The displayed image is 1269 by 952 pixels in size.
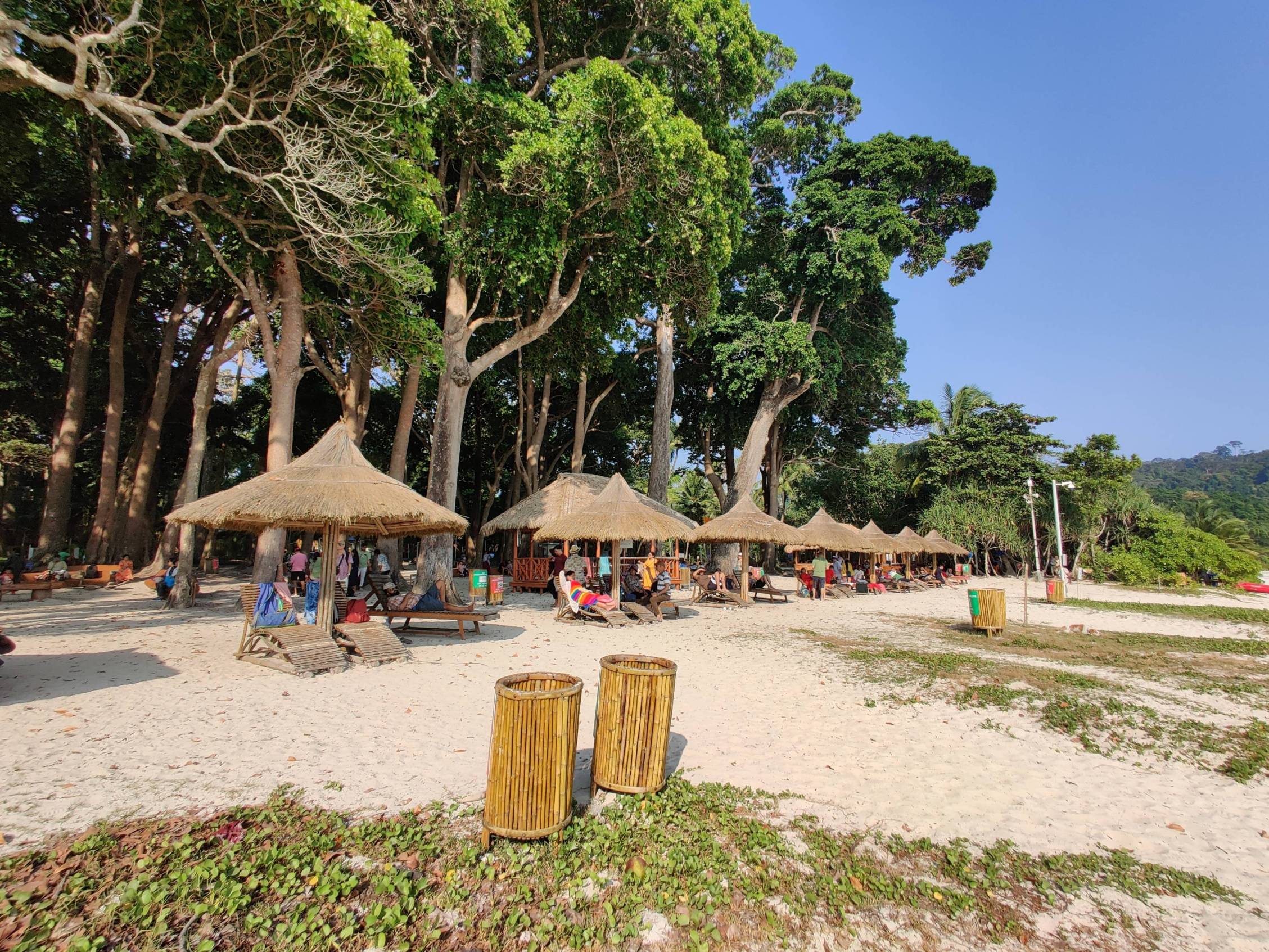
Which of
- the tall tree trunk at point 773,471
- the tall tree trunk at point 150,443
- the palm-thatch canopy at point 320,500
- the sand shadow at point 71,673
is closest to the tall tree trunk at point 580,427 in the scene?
the tall tree trunk at point 773,471

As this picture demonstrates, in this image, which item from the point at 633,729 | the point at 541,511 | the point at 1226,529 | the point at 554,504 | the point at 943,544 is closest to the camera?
the point at 633,729

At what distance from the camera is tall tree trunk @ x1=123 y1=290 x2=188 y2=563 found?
17.5m

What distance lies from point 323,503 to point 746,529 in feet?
36.2

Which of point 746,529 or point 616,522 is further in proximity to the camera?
point 746,529

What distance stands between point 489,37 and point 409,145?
128 inches

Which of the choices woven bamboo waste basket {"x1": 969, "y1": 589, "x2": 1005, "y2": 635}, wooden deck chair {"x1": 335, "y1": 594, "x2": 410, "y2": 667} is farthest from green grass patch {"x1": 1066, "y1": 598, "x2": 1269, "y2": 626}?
wooden deck chair {"x1": 335, "y1": 594, "x2": 410, "y2": 667}

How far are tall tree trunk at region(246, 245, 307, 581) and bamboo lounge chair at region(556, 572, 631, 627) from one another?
5506 millimetres

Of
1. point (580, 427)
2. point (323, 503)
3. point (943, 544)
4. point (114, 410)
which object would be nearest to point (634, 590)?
point (323, 503)

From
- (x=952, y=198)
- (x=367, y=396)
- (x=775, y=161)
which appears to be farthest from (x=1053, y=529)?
(x=367, y=396)

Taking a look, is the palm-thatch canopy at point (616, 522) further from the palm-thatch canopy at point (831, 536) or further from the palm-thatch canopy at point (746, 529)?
the palm-thatch canopy at point (831, 536)

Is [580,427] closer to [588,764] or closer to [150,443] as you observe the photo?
[150,443]

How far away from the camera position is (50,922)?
2.48 metres

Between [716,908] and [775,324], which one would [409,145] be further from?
[775,324]

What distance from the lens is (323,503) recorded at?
7.85 metres
